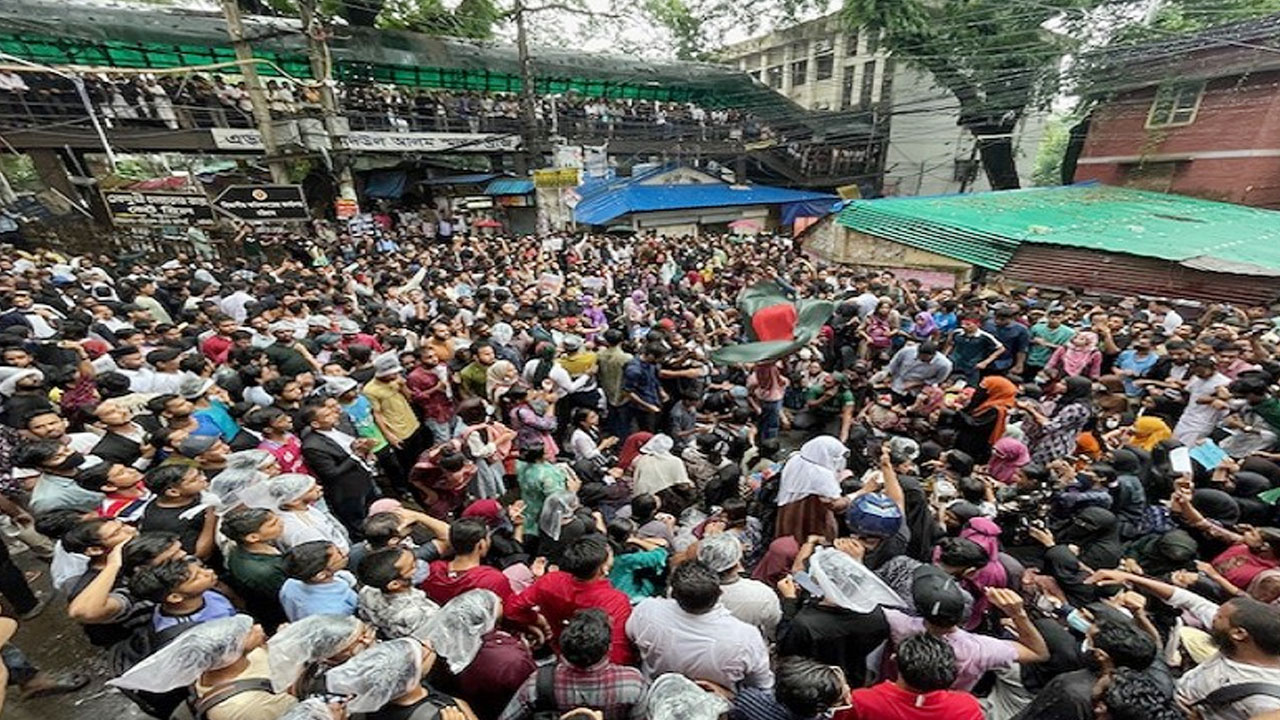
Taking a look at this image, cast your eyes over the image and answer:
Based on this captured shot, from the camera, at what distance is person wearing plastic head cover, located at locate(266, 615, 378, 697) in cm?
176

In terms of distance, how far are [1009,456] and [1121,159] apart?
20.5m

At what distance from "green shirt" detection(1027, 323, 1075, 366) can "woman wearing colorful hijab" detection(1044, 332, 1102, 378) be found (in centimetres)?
66

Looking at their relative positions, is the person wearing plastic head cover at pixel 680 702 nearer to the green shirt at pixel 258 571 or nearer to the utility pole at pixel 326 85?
the green shirt at pixel 258 571

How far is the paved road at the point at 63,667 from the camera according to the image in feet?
9.96

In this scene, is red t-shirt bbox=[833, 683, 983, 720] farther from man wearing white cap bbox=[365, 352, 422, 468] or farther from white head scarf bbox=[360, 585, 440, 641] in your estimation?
man wearing white cap bbox=[365, 352, 422, 468]

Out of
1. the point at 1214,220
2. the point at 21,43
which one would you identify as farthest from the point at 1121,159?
the point at 21,43

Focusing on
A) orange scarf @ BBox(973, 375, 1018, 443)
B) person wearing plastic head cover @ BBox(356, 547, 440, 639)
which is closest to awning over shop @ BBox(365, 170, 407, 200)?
orange scarf @ BBox(973, 375, 1018, 443)

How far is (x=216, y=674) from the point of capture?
6.07ft

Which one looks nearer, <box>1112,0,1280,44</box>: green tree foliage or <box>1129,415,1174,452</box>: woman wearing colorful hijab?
<box>1129,415,1174,452</box>: woman wearing colorful hijab

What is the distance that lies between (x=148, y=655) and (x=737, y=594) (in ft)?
7.98

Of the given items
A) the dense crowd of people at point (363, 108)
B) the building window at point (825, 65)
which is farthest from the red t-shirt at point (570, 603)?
the building window at point (825, 65)

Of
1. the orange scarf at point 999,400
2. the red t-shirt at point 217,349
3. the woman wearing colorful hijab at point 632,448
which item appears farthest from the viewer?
the red t-shirt at point 217,349

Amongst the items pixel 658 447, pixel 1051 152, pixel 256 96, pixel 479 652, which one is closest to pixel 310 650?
pixel 479 652

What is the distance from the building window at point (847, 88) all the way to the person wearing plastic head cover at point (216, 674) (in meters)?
30.0
